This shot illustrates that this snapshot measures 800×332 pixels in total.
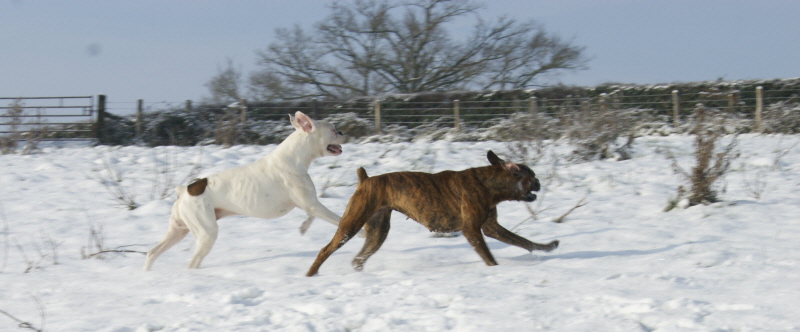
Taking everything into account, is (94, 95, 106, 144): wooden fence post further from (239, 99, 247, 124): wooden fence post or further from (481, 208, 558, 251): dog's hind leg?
(481, 208, 558, 251): dog's hind leg

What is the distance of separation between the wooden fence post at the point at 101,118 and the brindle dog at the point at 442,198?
52.8 ft

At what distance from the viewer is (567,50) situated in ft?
89.6

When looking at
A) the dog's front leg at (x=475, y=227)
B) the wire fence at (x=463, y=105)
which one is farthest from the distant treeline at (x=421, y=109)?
the dog's front leg at (x=475, y=227)

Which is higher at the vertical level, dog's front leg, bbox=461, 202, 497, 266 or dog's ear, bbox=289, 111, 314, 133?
dog's ear, bbox=289, 111, 314, 133

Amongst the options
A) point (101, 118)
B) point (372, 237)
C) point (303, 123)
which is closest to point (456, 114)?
point (101, 118)

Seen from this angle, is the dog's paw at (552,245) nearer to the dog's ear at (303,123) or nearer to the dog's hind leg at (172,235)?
the dog's ear at (303,123)

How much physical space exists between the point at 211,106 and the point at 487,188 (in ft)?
53.5

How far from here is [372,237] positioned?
17.0ft

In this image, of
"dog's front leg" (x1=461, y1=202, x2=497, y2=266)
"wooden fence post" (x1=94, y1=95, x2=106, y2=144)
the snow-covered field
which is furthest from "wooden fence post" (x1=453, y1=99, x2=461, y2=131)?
"dog's front leg" (x1=461, y1=202, x2=497, y2=266)

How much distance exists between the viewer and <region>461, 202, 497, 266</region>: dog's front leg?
488cm

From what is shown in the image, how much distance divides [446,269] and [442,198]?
50cm

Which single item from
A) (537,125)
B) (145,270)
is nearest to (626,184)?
(537,125)

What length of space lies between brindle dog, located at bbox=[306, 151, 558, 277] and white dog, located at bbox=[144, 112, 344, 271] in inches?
21.5

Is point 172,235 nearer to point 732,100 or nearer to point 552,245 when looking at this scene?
point 552,245
